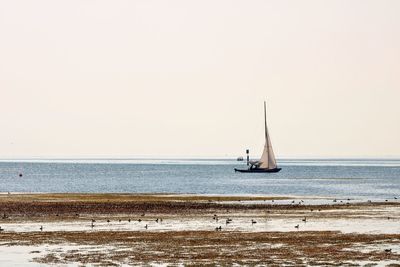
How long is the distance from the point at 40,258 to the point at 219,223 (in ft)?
74.9

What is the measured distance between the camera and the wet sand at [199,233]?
145 ft

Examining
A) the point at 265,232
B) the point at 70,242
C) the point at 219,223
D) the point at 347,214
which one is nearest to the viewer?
the point at 70,242

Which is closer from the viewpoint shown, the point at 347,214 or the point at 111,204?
the point at 347,214

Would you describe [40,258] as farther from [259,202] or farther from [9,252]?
[259,202]

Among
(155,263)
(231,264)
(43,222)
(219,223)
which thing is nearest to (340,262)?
(231,264)

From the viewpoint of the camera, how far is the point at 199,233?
186 feet

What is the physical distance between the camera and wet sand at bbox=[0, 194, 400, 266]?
44.2 meters

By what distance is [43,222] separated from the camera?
2574 inches

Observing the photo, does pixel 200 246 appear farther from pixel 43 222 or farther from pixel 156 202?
pixel 156 202

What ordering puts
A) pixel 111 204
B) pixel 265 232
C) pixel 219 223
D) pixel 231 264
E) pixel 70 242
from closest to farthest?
pixel 231 264, pixel 70 242, pixel 265 232, pixel 219 223, pixel 111 204

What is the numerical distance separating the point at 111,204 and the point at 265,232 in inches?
1336

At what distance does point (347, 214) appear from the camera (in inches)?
2950

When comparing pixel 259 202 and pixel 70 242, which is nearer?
pixel 70 242

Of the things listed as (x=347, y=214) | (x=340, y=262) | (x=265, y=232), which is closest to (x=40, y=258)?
(x=340, y=262)
